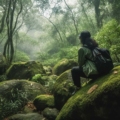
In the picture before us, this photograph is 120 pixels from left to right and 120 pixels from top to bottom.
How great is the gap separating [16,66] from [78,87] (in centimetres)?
1039

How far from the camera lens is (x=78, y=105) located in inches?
202

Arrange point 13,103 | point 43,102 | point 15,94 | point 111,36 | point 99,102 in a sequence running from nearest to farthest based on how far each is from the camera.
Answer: point 99,102 < point 43,102 < point 13,103 < point 15,94 < point 111,36

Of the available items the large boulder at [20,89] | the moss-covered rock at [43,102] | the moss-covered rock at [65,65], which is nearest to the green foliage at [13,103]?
the large boulder at [20,89]

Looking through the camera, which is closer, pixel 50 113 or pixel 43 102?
pixel 50 113

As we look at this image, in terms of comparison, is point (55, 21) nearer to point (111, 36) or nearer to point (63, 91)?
point (111, 36)

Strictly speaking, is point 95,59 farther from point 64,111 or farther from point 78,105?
point 64,111

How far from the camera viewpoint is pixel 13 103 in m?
9.06

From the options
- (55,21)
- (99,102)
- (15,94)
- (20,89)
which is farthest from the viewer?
(55,21)

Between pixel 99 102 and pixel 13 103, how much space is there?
5788 millimetres

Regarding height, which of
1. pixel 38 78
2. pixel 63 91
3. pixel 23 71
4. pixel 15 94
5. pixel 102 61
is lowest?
pixel 15 94

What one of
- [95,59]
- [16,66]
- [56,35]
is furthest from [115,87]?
[56,35]

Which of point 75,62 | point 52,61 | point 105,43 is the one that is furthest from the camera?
point 52,61

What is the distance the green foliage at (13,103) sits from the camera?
8606 millimetres

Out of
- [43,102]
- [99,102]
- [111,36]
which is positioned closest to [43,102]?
[43,102]
